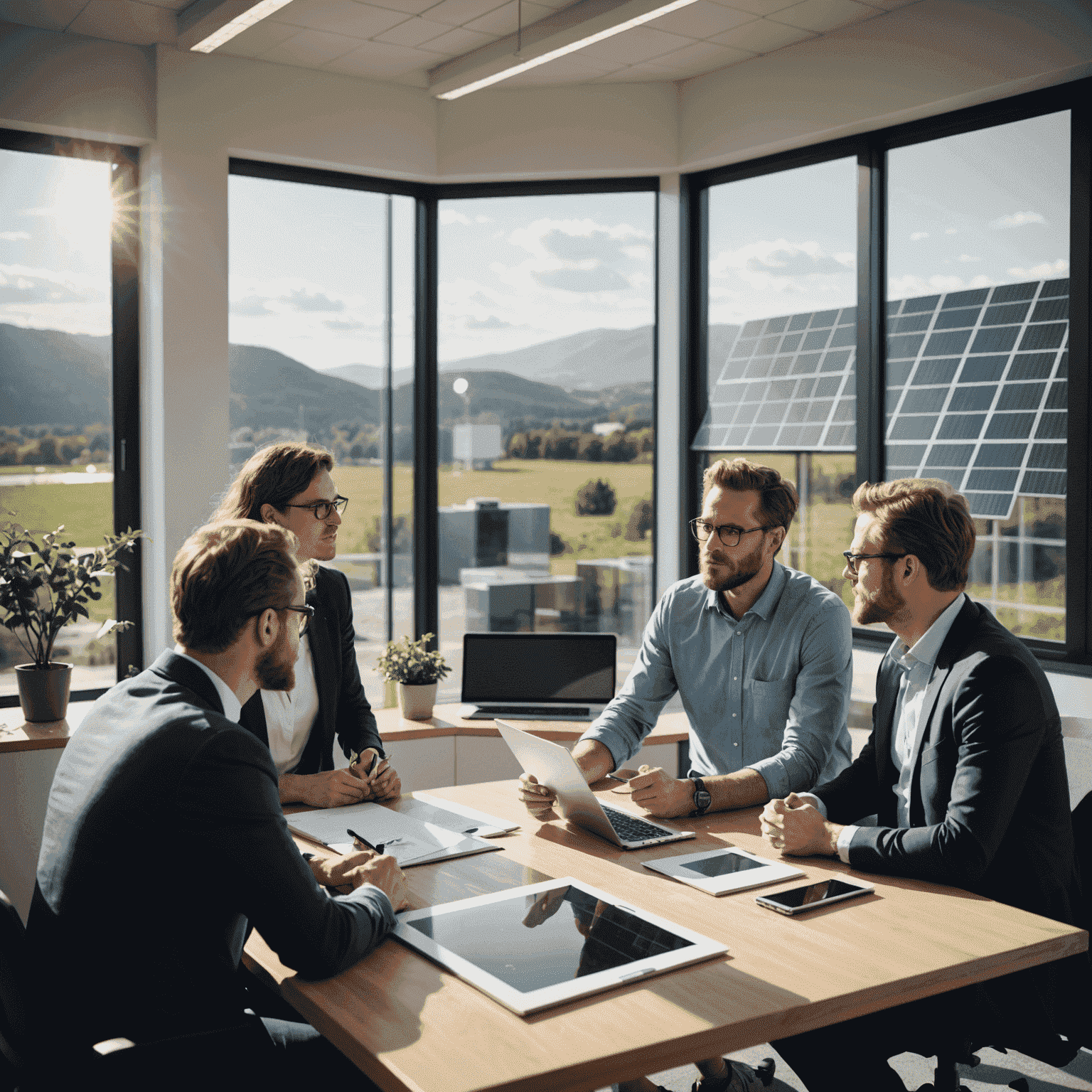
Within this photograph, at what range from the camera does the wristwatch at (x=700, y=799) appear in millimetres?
2336

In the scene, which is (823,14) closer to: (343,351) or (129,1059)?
(343,351)

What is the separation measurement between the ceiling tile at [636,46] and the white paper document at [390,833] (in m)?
3.02

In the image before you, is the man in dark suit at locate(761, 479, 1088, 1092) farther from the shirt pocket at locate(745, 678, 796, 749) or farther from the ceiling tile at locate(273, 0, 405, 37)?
the ceiling tile at locate(273, 0, 405, 37)

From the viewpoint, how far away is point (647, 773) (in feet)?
7.70

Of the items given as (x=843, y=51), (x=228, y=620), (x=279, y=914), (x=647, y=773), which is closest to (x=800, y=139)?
(x=843, y=51)

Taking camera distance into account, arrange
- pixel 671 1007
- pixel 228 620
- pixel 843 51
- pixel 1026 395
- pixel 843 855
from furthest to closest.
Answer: pixel 843 51 → pixel 1026 395 → pixel 843 855 → pixel 228 620 → pixel 671 1007

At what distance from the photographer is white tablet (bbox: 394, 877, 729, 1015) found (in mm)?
1510

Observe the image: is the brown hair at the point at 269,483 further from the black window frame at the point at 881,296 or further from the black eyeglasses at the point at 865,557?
the black window frame at the point at 881,296

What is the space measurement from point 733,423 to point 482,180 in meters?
1.51

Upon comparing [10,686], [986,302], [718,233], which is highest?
[718,233]

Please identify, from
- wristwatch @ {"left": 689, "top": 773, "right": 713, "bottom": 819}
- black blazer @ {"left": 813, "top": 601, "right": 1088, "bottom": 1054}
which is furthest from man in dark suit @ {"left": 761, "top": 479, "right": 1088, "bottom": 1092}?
wristwatch @ {"left": 689, "top": 773, "right": 713, "bottom": 819}

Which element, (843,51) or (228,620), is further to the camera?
(843,51)

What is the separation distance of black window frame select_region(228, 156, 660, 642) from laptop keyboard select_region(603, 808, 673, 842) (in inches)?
106

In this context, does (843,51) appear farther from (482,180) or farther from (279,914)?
(279,914)
